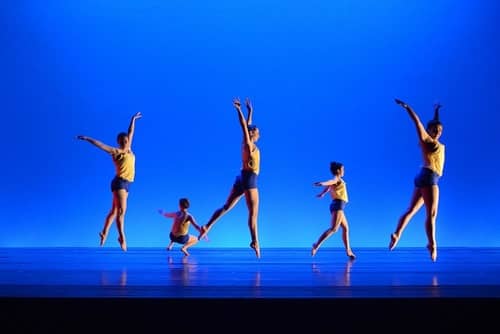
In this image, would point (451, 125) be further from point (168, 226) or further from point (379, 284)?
point (379, 284)

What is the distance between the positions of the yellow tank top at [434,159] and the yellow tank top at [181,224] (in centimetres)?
315

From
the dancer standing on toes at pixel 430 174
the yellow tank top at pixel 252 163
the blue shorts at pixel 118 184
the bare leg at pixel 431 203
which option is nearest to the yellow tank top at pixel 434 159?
the dancer standing on toes at pixel 430 174

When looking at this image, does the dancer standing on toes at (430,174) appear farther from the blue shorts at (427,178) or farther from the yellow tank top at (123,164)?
the yellow tank top at (123,164)

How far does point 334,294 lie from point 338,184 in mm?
3785

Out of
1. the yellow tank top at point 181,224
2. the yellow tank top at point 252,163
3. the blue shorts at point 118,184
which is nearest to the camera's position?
the yellow tank top at point 252,163

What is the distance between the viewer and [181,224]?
6.83m

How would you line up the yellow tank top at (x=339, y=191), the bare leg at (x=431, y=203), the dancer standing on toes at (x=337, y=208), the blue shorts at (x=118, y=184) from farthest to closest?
the blue shorts at (x=118, y=184) < the yellow tank top at (x=339, y=191) < the dancer standing on toes at (x=337, y=208) < the bare leg at (x=431, y=203)

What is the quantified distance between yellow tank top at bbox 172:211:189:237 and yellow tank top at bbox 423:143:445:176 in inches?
124

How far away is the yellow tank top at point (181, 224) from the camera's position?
6816 mm

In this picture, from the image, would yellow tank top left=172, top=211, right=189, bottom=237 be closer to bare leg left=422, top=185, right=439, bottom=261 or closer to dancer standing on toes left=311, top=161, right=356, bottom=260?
dancer standing on toes left=311, top=161, right=356, bottom=260

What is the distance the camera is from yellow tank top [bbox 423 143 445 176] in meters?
5.00

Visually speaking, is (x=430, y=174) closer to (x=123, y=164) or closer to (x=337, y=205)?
(x=337, y=205)

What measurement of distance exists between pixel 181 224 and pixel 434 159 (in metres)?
3.32
